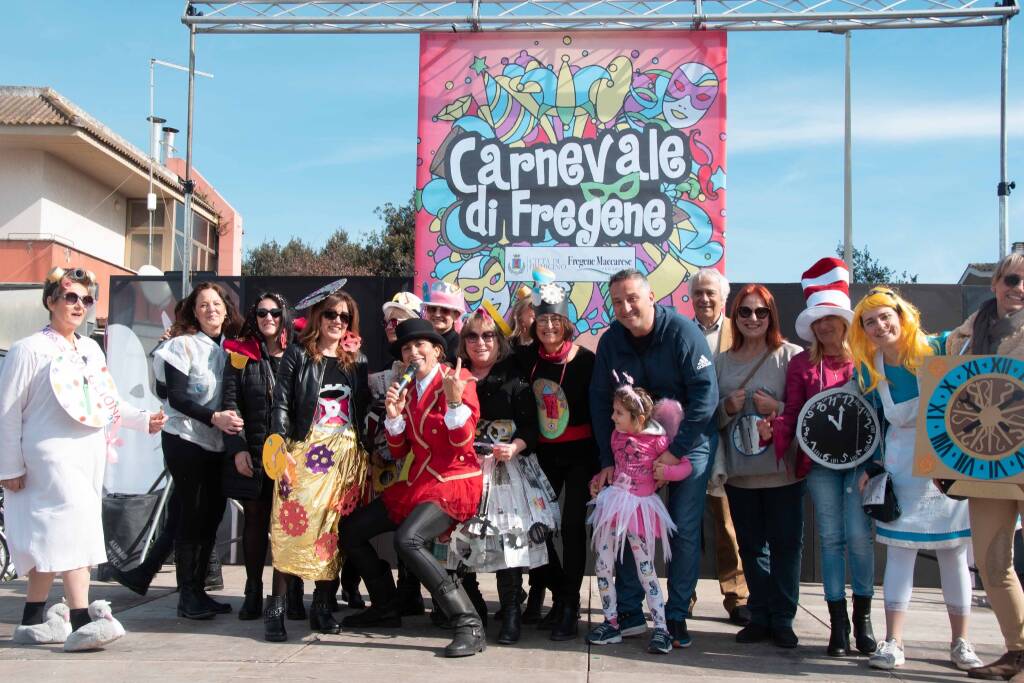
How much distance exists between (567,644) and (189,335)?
2.82 m

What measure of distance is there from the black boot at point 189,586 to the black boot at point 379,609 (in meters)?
0.90

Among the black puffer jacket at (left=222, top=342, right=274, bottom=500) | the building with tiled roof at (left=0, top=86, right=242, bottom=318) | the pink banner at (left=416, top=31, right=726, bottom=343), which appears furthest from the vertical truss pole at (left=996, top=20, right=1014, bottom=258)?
the building with tiled roof at (left=0, top=86, right=242, bottom=318)

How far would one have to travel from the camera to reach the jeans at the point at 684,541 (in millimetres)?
4871

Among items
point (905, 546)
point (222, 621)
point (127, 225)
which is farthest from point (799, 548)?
point (127, 225)

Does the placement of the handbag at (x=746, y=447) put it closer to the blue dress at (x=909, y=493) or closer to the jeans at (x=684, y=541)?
the jeans at (x=684, y=541)

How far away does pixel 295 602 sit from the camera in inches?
217

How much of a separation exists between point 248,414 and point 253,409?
0.05 m

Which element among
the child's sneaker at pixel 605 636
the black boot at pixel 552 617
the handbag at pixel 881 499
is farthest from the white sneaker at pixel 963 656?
the black boot at pixel 552 617

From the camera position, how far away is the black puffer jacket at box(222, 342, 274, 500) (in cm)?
526

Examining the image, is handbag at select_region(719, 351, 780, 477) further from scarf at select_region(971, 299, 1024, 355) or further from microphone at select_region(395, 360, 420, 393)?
microphone at select_region(395, 360, 420, 393)

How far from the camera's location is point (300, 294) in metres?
7.09

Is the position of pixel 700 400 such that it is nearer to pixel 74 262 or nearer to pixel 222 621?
pixel 222 621

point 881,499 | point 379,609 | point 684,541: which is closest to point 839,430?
point 881,499

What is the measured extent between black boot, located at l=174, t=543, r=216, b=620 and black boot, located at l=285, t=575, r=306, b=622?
0.46 m
